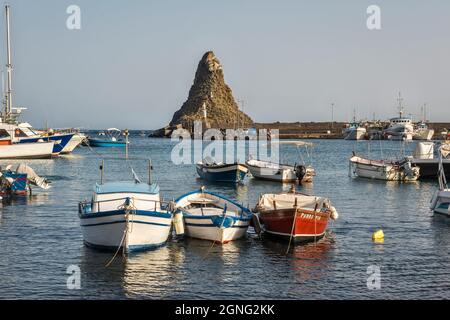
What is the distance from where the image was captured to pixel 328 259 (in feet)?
88.2

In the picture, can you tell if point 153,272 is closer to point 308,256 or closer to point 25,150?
point 308,256

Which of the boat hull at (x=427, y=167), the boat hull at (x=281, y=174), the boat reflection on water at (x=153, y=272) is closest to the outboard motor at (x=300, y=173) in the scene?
the boat hull at (x=281, y=174)

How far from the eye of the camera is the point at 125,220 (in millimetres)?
26047

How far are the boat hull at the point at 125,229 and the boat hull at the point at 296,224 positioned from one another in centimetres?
509

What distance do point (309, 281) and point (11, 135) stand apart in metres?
76.8

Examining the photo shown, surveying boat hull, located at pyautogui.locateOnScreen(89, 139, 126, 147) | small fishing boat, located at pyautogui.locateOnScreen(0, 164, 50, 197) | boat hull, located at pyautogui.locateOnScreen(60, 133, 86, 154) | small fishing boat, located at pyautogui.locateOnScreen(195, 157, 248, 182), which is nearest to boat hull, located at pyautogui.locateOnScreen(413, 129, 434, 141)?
boat hull, located at pyautogui.locateOnScreen(89, 139, 126, 147)

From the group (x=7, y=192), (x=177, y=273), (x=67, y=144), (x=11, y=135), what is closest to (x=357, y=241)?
(x=177, y=273)

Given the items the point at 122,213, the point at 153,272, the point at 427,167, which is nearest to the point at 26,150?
the point at 427,167

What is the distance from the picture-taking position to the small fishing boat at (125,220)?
26.3m

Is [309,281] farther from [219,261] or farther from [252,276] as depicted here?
[219,261]

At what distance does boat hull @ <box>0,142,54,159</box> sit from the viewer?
9006 centimetres

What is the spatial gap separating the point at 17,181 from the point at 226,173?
69.3 ft

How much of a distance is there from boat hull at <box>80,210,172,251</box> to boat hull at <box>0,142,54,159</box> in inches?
2629

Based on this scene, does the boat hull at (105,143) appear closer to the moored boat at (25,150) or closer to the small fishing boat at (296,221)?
the moored boat at (25,150)
